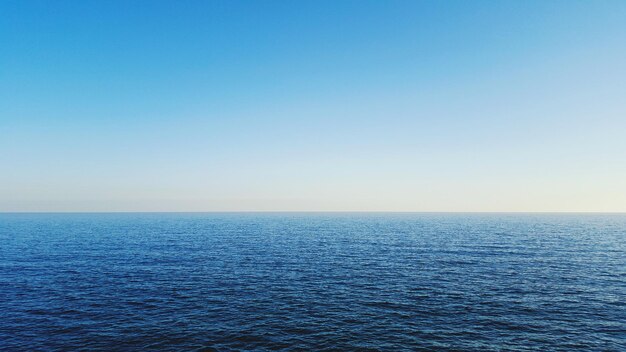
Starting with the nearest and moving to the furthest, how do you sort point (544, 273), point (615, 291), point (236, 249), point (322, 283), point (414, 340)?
1. point (414, 340)
2. point (615, 291)
3. point (322, 283)
4. point (544, 273)
5. point (236, 249)

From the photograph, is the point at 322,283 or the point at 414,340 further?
the point at 322,283

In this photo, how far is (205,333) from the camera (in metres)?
40.3

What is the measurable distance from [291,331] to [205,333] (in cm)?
1019

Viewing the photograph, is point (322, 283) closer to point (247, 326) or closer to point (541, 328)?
point (247, 326)

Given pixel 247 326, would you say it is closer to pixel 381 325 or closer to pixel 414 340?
pixel 381 325

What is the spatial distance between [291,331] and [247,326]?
569cm

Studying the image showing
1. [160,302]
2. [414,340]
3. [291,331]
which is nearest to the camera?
[414,340]

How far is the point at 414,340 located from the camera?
127ft

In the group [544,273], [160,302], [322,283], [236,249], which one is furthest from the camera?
[236,249]

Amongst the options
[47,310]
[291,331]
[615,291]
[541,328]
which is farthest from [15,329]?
[615,291]

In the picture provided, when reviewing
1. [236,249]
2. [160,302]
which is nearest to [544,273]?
[160,302]

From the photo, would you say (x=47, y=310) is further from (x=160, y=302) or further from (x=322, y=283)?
(x=322, y=283)

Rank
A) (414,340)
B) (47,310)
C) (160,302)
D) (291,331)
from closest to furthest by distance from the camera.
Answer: (414,340) < (291,331) < (47,310) < (160,302)

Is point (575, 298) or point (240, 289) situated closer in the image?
point (575, 298)
